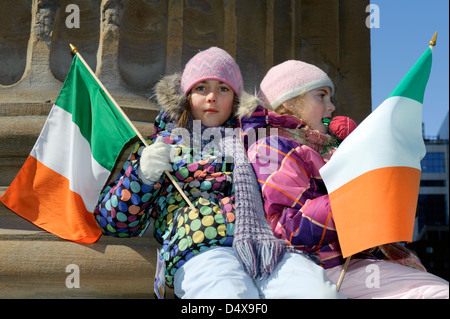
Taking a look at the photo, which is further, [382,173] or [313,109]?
[313,109]

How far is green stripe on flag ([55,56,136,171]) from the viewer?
129 inches

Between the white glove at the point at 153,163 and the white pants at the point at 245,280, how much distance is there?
468 mm

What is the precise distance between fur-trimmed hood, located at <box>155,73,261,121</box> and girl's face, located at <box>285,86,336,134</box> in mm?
247

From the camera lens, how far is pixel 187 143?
3117 millimetres

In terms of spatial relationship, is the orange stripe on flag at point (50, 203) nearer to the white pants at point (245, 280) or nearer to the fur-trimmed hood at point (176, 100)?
the fur-trimmed hood at point (176, 100)

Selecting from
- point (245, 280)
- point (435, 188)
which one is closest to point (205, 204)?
point (245, 280)

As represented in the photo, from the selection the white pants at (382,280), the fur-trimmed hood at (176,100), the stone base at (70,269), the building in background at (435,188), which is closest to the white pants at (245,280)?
the white pants at (382,280)

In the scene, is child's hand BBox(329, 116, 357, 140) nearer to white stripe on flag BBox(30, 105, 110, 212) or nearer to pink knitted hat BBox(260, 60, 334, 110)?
pink knitted hat BBox(260, 60, 334, 110)

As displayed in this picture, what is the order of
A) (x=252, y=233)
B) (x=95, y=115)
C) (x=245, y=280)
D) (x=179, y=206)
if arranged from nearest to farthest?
(x=245, y=280)
(x=252, y=233)
(x=179, y=206)
(x=95, y=115)

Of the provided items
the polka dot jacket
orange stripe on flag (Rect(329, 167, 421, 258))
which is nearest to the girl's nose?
the polka dot jacket

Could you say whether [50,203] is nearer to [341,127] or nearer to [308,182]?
[308,182]

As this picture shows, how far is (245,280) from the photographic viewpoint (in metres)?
2.43

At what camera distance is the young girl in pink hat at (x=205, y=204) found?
245 centimetres

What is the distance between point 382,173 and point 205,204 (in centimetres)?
84
